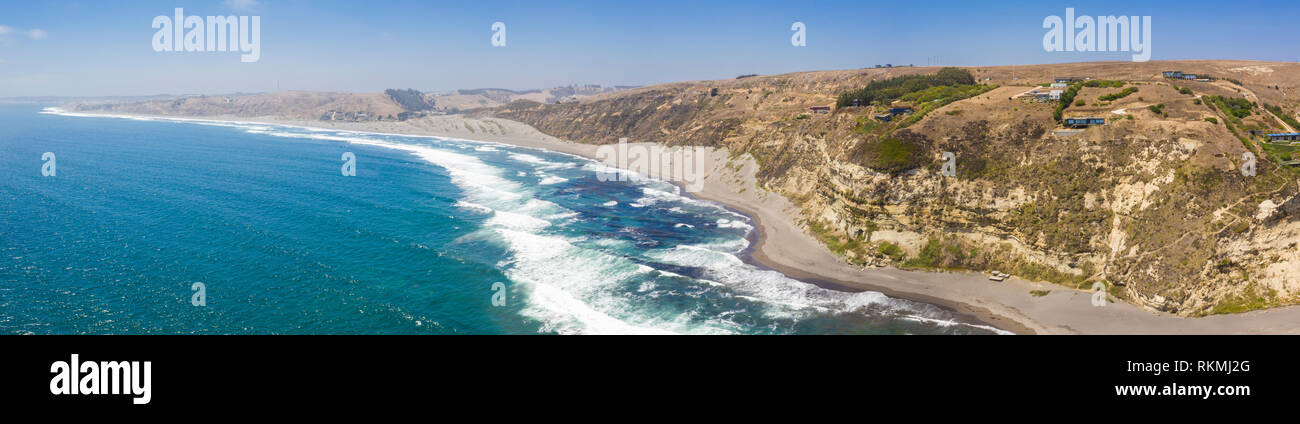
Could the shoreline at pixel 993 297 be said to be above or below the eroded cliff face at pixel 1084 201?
below

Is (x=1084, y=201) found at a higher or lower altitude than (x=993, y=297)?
higher

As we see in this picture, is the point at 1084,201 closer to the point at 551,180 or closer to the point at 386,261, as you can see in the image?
the point at 386,261

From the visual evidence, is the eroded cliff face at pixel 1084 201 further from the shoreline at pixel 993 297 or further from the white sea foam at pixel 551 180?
the white sea foam at pixel 551 180

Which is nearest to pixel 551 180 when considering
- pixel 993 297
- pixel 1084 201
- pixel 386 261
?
pixel 386 261

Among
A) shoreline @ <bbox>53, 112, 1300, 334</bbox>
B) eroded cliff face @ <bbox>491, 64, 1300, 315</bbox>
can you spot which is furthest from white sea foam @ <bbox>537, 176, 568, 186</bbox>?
eroded cliff face @ <bbox>491, 64, 1300, 315</bbox>

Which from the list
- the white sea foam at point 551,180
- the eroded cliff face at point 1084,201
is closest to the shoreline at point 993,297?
the eroded cliff face at point 1084,201

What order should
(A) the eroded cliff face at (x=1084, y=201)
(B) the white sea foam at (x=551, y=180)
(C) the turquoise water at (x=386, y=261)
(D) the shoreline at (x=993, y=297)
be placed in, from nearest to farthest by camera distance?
1. (D) the shoreline at (x=993, y=297)
2. (A) the eroded cliff face at (x=1084, y=201)
3. (C) the turquoise water at (x=386, y=261)
4. (B) the white sea foam at (x=551, y=180)
